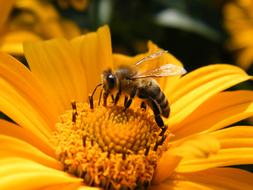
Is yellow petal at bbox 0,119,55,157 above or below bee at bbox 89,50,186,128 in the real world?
below

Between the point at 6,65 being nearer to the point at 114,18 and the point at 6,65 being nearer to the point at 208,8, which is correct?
the point at 114,18

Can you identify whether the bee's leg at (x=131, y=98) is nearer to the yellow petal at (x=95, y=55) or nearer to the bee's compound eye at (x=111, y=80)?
the bee's compound eye at (x=111, y=80)

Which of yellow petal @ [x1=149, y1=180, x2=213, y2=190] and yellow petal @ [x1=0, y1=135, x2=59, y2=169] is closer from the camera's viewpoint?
yellow petal @ [x1=0, y1=135, x2=59, y2=169]

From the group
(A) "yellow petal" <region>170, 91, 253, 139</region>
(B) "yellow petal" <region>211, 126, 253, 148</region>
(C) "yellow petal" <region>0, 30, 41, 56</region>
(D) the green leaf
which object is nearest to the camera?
(B) "yellow petal" <region>211, 126, 253, 148</region>

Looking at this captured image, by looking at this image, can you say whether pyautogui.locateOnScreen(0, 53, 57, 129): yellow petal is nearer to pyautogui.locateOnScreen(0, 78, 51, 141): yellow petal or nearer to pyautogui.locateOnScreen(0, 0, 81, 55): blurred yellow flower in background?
pyautogui.locateOnScreen(0, 78, 51, 141): yellow petal

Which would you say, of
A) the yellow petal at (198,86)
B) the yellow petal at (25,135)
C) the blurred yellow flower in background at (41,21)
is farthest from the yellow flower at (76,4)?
the yellow petal at (25,135)

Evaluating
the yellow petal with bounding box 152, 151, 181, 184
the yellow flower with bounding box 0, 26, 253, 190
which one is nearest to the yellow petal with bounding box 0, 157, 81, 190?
the yellow flower with bounding box 0, 26, 253, 190
